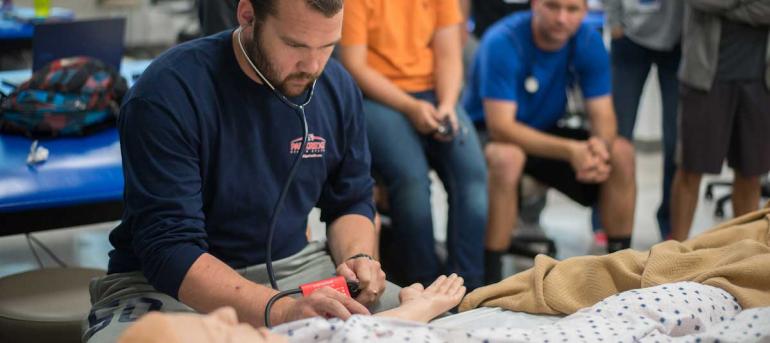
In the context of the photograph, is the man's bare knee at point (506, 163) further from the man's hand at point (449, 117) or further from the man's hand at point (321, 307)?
the man's hand at point (321, 307)

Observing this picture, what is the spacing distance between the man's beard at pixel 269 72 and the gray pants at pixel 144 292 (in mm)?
365

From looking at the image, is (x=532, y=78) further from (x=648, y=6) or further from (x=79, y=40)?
(x=79, y=40)

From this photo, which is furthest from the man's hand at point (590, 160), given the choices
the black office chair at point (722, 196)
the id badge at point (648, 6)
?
the black office chair at point (722, 196)

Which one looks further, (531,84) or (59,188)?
(531,84)

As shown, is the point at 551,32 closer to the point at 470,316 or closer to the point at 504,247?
the point at 504,247

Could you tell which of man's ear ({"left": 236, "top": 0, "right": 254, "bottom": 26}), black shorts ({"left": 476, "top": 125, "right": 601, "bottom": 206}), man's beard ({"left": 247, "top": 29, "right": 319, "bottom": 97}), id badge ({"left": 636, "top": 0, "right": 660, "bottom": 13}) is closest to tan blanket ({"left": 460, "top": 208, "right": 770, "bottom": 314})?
man's beard ({"left": 247, "top": 29, "right": 319, "bottom": 97})

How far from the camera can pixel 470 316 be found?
174cm

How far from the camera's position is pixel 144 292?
181cm

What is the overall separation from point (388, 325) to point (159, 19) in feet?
22.7

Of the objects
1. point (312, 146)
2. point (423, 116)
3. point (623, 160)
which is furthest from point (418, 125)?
point (312, 146)

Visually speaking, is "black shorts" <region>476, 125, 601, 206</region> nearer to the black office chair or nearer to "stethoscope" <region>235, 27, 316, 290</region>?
the black office chair

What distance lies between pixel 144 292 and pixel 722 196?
9.98 feet

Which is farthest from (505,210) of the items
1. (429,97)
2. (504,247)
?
(429,97)

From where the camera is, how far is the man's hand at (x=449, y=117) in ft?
9.41
